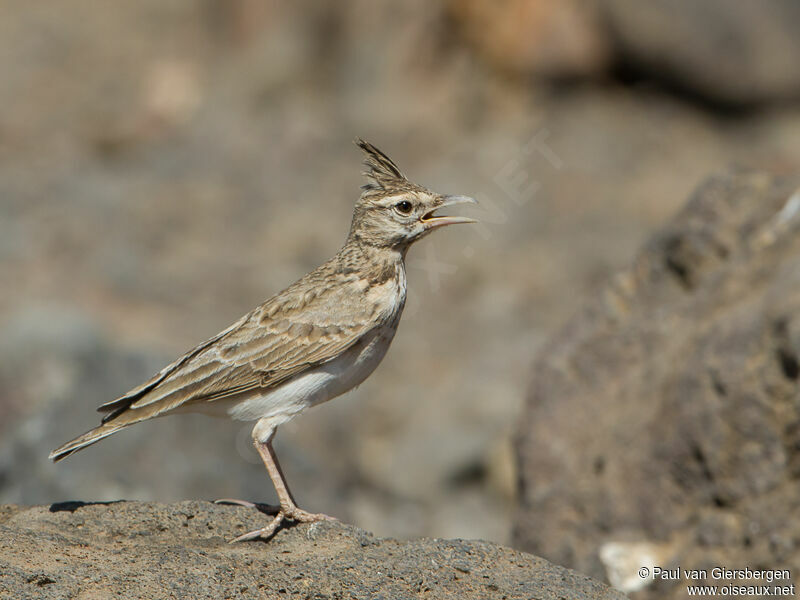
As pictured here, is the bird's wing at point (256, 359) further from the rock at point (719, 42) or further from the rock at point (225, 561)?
the rock at point (719, 42)

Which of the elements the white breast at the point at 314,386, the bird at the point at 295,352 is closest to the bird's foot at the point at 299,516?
the bird at the point at 295,352

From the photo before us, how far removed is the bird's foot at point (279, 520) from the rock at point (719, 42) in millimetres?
13365

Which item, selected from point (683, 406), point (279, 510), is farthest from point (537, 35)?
point (279, 510)

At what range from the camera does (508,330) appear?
50.1 feet

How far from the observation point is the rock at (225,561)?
Result: 17.7ft

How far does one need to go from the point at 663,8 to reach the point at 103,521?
46.4 feet

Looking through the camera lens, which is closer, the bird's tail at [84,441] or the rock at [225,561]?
the rock at [225,561]

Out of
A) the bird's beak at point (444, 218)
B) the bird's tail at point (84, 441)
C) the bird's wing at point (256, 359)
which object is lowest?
the bird's tail at point (84, 441)

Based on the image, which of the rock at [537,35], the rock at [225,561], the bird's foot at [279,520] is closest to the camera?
the rock at [225,561]

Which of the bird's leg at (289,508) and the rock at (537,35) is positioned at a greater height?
the rock at (537,35)

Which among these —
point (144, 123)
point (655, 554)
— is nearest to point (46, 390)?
point (655, 554)

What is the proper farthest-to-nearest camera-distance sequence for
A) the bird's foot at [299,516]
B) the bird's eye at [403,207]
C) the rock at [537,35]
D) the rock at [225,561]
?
the rock at [537,35] → the bird's eye at [403,207] → the bird's foot at [299,516] → the rock at [225,561]

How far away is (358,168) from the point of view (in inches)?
712

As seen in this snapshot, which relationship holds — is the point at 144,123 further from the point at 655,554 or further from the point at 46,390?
the point at 655,554
